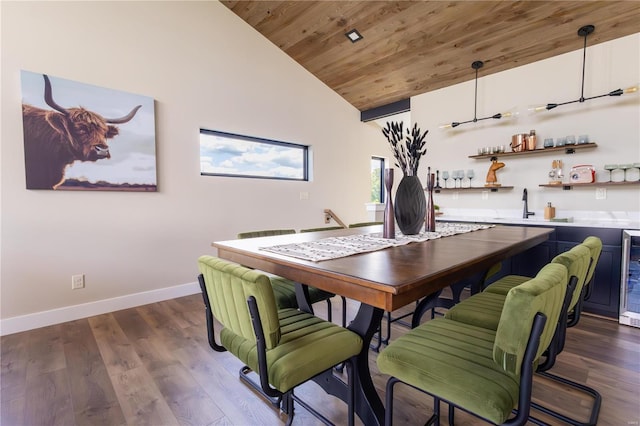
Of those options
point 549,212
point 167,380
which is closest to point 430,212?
point 549,212

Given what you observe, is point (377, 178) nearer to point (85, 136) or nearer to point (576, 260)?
point (85, 136)

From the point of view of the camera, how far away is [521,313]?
2.62 feet

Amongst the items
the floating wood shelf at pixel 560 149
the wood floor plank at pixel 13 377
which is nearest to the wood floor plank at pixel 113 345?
the wood floor plank at pixel 13 377

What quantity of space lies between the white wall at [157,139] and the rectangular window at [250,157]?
0.13 m

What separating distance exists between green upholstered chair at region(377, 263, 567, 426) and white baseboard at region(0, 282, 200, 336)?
2.83m

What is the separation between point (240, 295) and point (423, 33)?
11.5 ft

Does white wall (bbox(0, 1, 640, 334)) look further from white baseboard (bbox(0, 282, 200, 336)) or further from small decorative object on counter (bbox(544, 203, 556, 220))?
small decorative object on counter (bbox(544, 203, 556, 220))

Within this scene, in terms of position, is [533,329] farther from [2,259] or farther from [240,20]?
[240,20]

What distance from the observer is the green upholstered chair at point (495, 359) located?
0.81m

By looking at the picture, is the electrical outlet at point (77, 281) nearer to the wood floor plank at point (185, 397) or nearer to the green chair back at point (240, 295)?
the wood floor plank at point (185, 397)

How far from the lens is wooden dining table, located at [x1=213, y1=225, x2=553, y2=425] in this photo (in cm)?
96

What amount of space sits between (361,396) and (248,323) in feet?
2.20

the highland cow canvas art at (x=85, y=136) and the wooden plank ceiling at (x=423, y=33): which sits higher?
the wooden plank ceiling at (x=423, y=33)

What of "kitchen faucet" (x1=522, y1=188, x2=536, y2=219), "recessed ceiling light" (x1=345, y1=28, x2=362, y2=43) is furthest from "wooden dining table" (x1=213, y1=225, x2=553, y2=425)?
"recessed ceiling light" (x1=345, y1=28, x2=362, y2=43)
